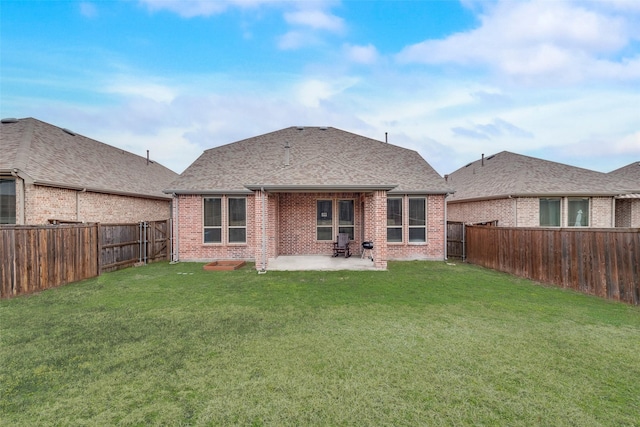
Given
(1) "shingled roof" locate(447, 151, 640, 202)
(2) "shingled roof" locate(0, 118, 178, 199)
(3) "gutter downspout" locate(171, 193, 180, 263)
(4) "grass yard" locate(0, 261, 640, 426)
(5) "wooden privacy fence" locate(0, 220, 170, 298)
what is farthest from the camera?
(1) "shingled roof" locate(447, 151, 640, 202)

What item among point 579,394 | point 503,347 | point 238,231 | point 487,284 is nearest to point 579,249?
point 487,284

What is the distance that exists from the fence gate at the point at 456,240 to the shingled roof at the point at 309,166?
1.89 meters

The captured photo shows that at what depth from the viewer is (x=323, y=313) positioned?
571cm

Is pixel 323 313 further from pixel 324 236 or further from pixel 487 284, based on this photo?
pixel 324 236

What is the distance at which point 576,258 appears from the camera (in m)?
7.45

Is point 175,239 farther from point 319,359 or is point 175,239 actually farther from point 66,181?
point 319,359

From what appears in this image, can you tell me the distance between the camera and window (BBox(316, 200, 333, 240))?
13281 mm

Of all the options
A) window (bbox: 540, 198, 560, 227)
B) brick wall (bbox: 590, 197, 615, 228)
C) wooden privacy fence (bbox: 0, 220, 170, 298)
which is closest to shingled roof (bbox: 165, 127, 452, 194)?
wooden privacy fence (bbox: 0, 220, 170, 298)

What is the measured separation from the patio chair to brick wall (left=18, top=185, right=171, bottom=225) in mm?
Answer: 10268

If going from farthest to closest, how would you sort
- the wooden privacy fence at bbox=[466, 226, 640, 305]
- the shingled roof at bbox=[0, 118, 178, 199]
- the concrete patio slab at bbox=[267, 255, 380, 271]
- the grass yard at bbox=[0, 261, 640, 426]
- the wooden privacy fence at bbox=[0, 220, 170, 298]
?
1. the concrete patio slab at bbox=[267, 255, 380, 271]
2. the shingled roof at bbox=[0, 118, 178, 199]
3. the wooden privacy fence at bbox=[0, 220, 170, 298]
4. the wooden privacy fence at bbox=[466, 226, 640, 305]
5. the grass yard at bbox=[0, 261, 640, 426]

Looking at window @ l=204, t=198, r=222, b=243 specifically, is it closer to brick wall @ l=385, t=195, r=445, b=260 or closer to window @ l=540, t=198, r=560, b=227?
brick wall @ l=385, t=195, r=445, b=260

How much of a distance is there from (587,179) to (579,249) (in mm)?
9295

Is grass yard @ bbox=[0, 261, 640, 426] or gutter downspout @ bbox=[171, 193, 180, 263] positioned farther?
gutter downspout @ bbox=[171, 193, 180, 263]

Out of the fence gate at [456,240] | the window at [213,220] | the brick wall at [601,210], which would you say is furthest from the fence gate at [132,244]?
the brick wall at [601,210]
